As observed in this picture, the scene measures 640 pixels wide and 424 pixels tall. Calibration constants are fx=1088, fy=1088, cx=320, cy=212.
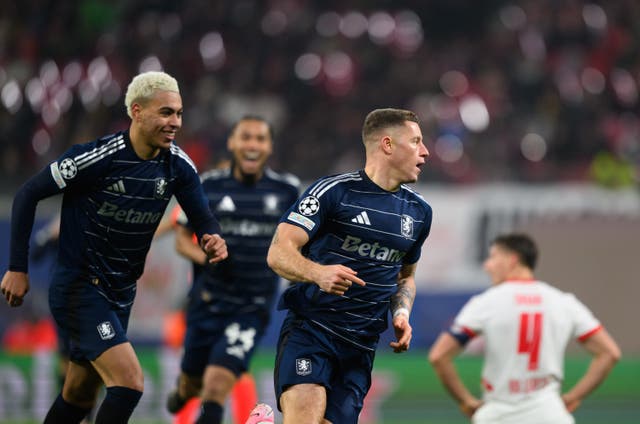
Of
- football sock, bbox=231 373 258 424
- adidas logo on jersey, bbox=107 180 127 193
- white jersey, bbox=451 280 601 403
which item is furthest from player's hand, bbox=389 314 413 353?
football sock, bbox=231 373 258 424

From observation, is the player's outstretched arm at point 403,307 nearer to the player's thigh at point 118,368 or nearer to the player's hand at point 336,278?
the player's hand at point 336,278

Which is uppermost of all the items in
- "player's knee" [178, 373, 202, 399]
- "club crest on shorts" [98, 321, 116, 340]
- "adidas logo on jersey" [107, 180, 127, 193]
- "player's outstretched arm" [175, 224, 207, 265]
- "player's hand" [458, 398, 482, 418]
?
"adidas logo on jersey" [107, 180, 127, 193]

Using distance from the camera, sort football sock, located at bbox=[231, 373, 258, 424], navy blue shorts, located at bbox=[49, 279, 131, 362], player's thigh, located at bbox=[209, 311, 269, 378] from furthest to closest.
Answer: football sock, located at bbox=[231, 373, 258, 424], player's thigh, located at bbox=[209, 311, 269, 378], navy blue shorts, located at bbox=[49, 279, 131, 362]

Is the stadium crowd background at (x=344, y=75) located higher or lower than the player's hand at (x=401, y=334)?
Result: higher

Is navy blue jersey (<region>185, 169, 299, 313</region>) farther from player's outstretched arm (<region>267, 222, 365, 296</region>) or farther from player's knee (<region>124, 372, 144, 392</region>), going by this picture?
player's outstretched arm (<region>267, 222, 365, 296</region>)

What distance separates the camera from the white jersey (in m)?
7.36

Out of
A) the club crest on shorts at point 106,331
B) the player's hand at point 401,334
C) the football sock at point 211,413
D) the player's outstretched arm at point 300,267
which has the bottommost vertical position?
the football sock at point 211,413

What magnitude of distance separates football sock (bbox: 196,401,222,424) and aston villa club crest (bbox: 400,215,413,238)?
2.45 m

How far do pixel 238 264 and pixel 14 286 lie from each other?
2493 millimetres

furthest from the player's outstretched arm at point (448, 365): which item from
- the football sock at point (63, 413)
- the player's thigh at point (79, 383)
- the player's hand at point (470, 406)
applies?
the football sock at point (63, 413)

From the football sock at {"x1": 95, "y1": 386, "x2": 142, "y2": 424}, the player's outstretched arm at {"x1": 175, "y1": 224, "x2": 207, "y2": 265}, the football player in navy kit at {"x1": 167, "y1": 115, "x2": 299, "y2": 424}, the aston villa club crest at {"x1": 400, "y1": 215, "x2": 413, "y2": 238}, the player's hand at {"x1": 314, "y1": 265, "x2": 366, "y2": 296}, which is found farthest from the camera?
the football player in navy kit at {"x1": 167, "y1": 115, "x2": 299, "y2": 424}

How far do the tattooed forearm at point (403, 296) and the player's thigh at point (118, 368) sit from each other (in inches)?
61.9

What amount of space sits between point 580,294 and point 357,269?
10.3 meters

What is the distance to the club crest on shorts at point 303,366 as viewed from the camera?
601 cm
